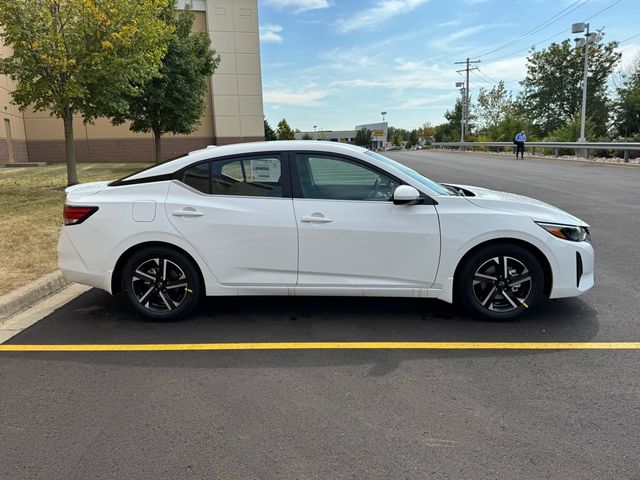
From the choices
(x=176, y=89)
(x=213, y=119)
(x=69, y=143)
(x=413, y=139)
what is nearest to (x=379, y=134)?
(x=413, y=139)

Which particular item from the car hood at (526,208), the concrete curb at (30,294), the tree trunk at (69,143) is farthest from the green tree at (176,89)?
the car hood at (526,208)

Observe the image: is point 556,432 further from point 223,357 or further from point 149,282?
point 149,282

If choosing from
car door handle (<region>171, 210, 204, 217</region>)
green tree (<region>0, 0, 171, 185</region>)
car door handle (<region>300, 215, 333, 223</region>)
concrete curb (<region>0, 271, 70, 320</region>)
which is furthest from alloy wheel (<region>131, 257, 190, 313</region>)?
green tree (<region>0, 0, 171, 185</region>)

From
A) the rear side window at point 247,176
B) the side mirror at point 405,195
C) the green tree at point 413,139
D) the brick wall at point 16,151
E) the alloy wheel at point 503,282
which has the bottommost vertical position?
the alloy wheel at point 503,282

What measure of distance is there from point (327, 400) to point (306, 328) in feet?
4.12

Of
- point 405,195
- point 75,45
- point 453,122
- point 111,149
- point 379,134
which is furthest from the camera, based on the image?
point 379,134

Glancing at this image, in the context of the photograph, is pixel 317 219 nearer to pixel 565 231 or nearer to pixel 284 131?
A: pixel 565 231

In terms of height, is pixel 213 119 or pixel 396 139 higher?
pixel 396 139

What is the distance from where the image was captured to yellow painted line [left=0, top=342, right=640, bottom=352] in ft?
13.2

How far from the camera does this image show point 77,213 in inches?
183

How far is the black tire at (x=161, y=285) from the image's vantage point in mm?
4605

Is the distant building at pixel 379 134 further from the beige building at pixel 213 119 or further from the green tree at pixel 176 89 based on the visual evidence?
the green tree at pixel 176 89

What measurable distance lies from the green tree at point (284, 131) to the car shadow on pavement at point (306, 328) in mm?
45694

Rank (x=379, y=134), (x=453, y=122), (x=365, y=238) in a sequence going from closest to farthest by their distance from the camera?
(x=365, y=238), (x=453, y=122), (x=379, y=134)
